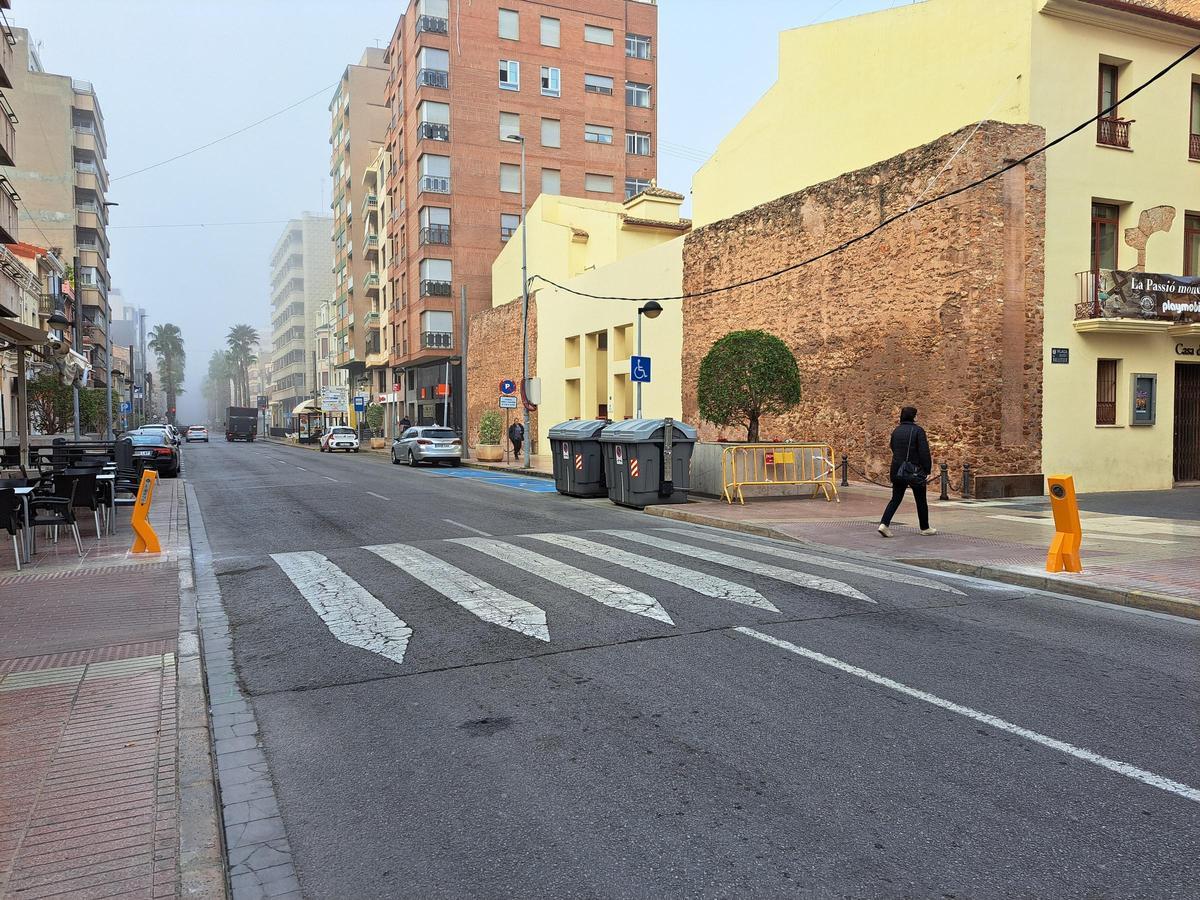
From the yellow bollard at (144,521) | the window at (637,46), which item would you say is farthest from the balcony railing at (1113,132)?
the window at (637,46)

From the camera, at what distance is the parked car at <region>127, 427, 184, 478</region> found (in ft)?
73.6

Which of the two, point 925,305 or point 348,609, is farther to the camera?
point 925,305

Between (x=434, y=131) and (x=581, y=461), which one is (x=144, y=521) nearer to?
(x=581, y=461)

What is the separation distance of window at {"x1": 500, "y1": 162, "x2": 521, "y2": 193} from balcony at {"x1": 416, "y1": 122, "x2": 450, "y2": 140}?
351 cm

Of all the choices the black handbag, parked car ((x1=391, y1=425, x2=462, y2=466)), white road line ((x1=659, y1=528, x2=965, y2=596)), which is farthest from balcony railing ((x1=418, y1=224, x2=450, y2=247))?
the black handbag

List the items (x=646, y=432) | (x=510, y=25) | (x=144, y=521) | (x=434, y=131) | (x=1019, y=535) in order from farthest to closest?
1. (x=510, y=25)
2. (x=434, y=131)
3. (x=646, y=432)
4. (x=1019, y=535)
5. (x=144, y=521)

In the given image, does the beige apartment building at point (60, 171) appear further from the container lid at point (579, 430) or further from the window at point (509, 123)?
the container lid at point (579, 430)

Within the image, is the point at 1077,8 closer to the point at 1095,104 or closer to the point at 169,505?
the point at 1095,104

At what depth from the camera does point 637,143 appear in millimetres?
49969

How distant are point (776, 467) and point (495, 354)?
2757cm

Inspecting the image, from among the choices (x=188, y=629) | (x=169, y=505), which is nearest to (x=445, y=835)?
(x=188, y=629)

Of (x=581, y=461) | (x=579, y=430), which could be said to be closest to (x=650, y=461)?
(x=581, y=461)

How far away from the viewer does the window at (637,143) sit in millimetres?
49438

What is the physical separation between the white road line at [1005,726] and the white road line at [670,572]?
125 cm
